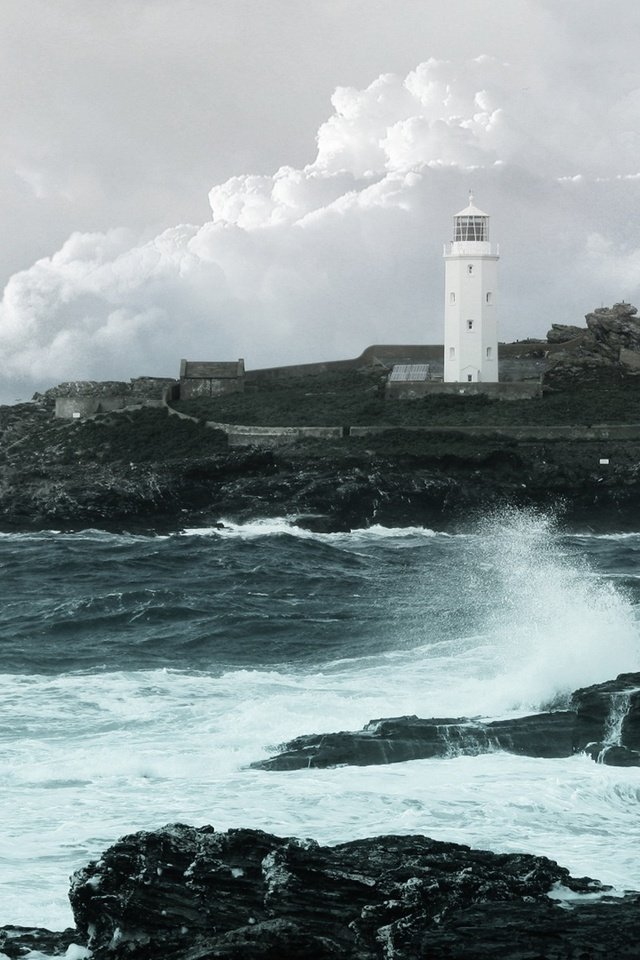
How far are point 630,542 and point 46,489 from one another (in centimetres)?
1673

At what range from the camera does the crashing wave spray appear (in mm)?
19922

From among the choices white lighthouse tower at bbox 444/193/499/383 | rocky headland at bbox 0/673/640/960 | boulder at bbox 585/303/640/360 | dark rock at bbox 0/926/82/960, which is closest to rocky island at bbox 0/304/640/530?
boulder at bbox 585/303/640/360

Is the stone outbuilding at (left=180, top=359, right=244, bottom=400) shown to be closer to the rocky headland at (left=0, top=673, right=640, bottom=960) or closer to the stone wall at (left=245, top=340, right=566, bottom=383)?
the stone wall at (left=245, top=340, right=566, bottom=383)

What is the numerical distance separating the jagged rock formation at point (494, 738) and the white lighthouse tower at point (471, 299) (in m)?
36.9

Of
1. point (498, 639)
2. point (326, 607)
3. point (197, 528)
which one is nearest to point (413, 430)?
point (197, 528)

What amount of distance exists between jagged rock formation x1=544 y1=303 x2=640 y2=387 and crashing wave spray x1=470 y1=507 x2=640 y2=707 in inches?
684

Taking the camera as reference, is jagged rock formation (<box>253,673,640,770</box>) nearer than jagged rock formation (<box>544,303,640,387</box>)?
Yes

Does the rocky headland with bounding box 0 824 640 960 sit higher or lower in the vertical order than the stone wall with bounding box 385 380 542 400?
lower

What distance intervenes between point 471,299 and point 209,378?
11222 mm

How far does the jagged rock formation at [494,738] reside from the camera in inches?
636

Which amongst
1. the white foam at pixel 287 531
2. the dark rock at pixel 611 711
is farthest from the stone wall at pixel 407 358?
the dark rock at pixel 611 711

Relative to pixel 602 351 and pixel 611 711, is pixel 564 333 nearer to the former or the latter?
pixel 602 351

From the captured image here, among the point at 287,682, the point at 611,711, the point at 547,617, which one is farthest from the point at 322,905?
the point at 547,617

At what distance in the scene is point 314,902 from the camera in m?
10.6
